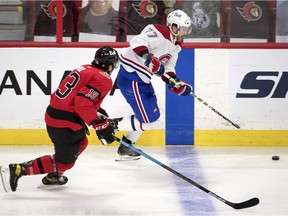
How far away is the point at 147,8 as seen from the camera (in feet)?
19.7

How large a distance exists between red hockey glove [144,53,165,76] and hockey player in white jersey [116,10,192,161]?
60 millimetres

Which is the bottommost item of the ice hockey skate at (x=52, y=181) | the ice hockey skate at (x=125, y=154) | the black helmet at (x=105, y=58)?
the ice hockey skate at (x=125, y=154)

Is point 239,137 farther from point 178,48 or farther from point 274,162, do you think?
point 178,48

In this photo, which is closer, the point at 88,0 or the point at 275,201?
the point at 275,201

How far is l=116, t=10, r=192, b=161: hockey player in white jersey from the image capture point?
5203 millimetres

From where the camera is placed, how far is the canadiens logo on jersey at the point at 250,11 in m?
6.02

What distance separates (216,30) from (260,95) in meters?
0.65

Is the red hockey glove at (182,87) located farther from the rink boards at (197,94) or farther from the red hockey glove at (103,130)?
the red hockey glove at (103,130)

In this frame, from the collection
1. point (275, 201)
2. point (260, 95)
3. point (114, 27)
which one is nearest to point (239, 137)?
point (260, 95)

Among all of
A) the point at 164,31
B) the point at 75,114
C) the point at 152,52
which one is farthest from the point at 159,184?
the point at 164,31

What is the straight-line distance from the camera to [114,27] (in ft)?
19.7

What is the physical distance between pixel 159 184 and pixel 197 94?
1.51 metres

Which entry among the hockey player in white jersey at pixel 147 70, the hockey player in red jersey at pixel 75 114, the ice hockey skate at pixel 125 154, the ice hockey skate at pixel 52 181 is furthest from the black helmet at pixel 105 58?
the ice hockey skate at pixel 125 154

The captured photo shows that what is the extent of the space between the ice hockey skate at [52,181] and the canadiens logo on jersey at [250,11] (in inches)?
92.6
